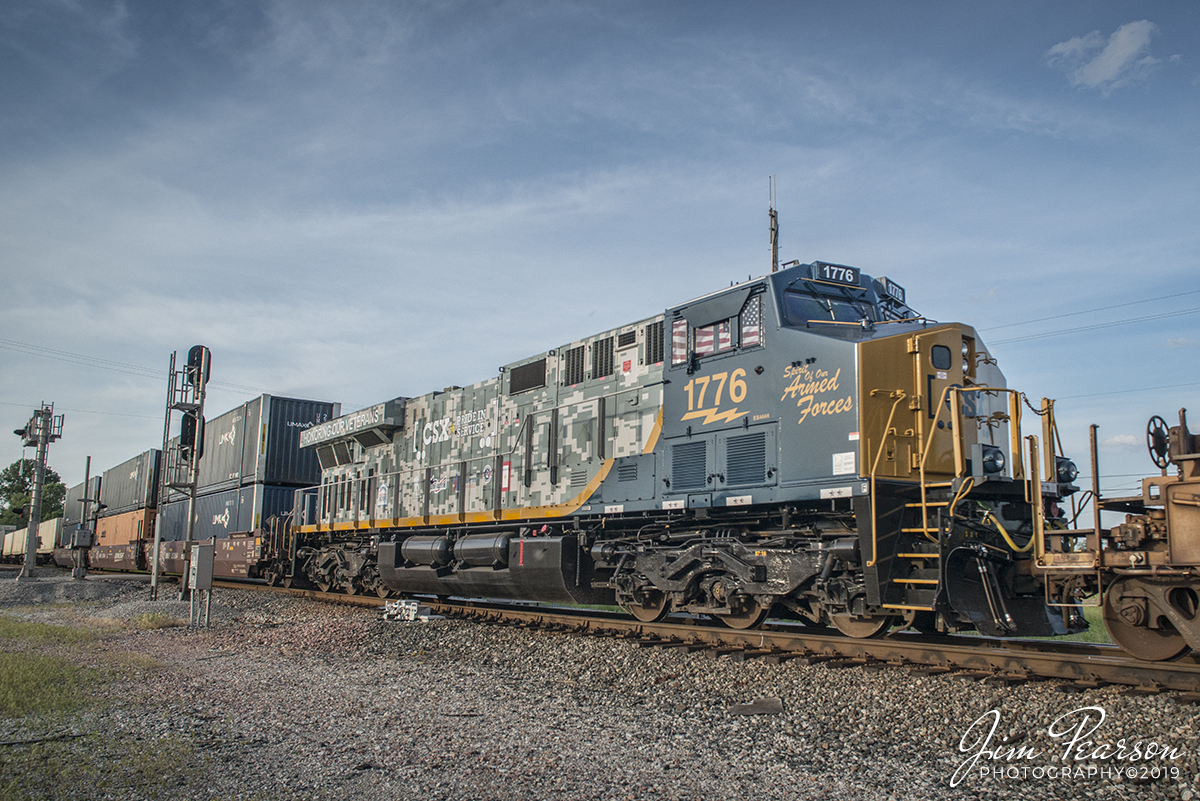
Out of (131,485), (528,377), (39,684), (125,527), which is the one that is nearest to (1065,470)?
(528,377)

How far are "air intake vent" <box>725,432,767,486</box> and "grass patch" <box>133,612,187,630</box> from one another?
9049 millimetres

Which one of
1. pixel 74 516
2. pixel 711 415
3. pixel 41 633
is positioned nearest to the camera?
pixel 711 415

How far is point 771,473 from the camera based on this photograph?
868 centimetres

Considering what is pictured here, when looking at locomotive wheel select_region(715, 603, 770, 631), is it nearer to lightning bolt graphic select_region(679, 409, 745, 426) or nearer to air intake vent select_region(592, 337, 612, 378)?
lightning bolt graphic select_region(679, 409, 745, 426)

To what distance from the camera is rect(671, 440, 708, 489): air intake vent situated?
952 centimetres

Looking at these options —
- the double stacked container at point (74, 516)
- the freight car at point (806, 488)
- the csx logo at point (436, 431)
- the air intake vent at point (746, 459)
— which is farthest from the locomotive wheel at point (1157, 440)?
the double stacked container at point (74, 516)

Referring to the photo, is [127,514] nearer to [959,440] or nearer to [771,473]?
[771,473]

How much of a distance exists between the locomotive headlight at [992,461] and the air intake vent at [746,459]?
2.12 m

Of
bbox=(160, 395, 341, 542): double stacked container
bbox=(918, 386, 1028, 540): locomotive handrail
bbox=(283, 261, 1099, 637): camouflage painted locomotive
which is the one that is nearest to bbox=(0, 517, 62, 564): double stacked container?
→ bbox=(160, 395, 341, 542): double stacked container

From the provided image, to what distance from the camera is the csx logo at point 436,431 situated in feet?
49.8

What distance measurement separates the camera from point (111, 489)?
37.6 metres

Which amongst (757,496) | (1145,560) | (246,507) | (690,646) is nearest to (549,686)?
(690,646)

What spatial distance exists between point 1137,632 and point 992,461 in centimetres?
191

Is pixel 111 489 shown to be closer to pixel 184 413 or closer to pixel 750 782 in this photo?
pixel 184 413
